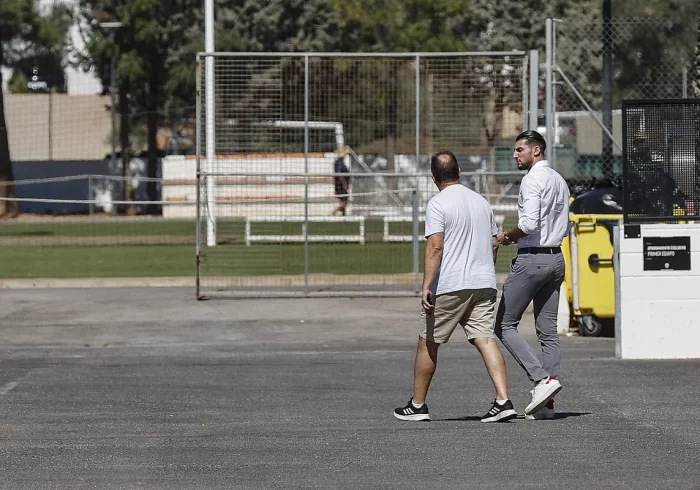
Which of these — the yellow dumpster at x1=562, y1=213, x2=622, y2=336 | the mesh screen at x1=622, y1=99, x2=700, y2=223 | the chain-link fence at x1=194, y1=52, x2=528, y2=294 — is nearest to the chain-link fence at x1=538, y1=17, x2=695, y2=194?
the chain-link fence at x1=194, y1=52, x2=528, y2=294

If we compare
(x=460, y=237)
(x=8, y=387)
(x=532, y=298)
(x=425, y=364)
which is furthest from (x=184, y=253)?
(x=460, y=237)

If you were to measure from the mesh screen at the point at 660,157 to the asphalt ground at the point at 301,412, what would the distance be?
1.44 metres

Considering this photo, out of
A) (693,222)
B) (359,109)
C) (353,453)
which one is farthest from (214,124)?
(353,453)

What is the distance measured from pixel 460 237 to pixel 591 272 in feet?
17.1

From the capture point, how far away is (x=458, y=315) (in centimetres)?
836

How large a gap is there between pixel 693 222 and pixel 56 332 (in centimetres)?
667

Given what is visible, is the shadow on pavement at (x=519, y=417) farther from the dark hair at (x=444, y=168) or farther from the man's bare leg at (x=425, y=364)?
the dark hair at (x=444, y=168)

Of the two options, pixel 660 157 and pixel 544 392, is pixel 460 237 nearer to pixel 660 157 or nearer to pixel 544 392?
pixel 544 392

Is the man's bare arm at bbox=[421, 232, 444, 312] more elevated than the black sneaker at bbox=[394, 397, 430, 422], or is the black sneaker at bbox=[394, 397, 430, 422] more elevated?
the man's bare arm at bbox=[421, 232, 444, 312]

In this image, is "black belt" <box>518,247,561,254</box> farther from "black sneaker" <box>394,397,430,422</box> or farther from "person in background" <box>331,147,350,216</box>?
"person in background" <box>331,147,350,216</box>

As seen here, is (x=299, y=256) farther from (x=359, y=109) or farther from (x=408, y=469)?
(x=408, y=469)

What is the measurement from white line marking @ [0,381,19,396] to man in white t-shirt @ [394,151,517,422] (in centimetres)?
330

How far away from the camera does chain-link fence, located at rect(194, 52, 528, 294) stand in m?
16.8

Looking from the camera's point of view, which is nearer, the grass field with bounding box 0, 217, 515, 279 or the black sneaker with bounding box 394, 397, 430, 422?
the black sneaker with bounding box 394, 397, 430, 422
